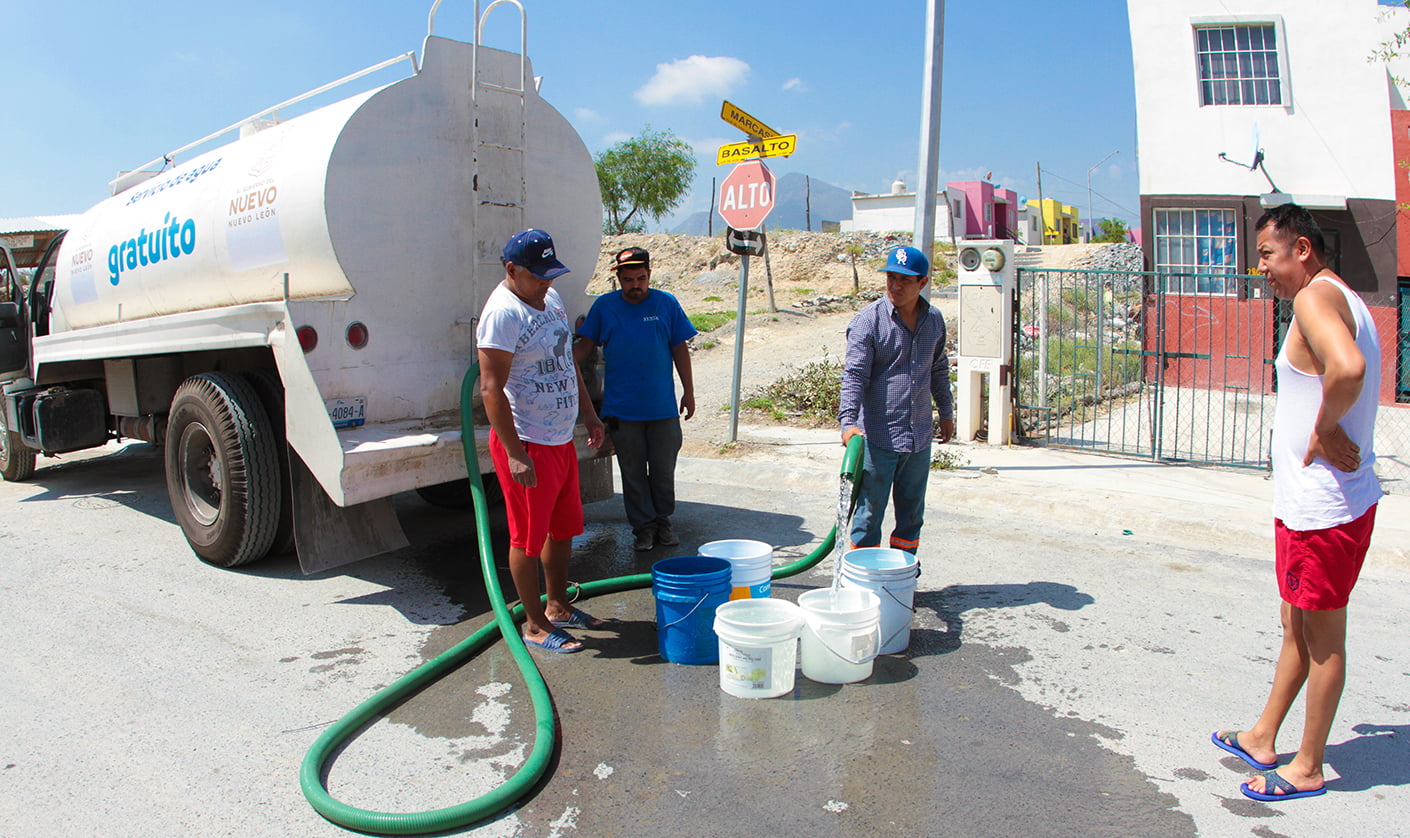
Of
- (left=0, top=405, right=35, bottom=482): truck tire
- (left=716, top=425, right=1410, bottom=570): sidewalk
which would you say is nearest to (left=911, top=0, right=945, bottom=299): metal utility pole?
(left=716, top=425, right=1410, bottom=570): sidewalk

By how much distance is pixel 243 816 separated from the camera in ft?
9.63

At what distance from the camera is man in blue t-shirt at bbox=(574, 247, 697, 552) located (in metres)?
5.67

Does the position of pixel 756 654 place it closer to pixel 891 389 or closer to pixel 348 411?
pixel 891 389

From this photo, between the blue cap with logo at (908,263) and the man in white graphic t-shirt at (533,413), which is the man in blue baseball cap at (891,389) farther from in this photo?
the man in white graphic t-shirt at (533,413)

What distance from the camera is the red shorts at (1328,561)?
292 cm

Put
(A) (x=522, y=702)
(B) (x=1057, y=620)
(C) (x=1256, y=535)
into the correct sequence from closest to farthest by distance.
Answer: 1. (A) (x=522, y=702)
2. (B) (x=1057, y=620)
3. (C) (x=1256, y=535)

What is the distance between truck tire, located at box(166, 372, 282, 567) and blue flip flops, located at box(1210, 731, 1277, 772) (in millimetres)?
4823

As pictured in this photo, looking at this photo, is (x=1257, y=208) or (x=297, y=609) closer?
(x=297, y=609)

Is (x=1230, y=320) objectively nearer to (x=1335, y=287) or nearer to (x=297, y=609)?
(x=1335, y=287)

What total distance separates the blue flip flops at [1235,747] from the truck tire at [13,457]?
9394 millimetres

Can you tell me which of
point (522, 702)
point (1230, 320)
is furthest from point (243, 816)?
point (1230, 320)

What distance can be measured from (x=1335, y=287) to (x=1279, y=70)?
15.6 metres

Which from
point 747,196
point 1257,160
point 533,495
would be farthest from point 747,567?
point 1257,160

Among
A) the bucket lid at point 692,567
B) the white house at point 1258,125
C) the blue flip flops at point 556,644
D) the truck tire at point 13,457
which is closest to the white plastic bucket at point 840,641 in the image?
the bucket lid at point 692,567
